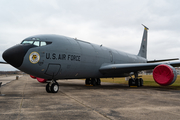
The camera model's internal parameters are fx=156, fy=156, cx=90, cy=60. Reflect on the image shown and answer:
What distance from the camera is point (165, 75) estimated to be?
11.0 meters

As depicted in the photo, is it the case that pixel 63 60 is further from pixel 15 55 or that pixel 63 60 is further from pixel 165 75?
pixel 165 75

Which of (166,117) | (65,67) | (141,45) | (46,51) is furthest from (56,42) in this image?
(141,45)

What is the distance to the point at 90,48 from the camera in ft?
41.6

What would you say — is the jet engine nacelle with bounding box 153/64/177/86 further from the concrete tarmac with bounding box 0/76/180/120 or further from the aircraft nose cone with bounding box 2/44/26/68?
the aircraft nose cone with bounding box 2/44/26/68

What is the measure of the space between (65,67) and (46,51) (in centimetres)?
165

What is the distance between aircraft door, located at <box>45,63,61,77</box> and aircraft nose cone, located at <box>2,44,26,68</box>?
1.57 m

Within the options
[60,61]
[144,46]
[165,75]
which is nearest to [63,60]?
[60,61]

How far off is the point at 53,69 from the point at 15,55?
2254 mm

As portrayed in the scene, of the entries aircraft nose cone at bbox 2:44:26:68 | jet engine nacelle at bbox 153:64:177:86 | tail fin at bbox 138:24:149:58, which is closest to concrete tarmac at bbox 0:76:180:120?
aircraft nose cone at bbox 2:44:26:68

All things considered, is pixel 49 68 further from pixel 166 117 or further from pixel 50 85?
pixel 166 117

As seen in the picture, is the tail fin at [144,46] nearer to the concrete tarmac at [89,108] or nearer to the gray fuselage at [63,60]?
the gray fuselage at [63,60]

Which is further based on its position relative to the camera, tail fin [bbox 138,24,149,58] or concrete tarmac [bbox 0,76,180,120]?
tail fin [bbox 138,24,149,58]

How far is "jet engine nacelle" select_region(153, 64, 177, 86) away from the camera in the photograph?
10727 mm

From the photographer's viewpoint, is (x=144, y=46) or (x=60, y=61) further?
(x=144, y=46)
